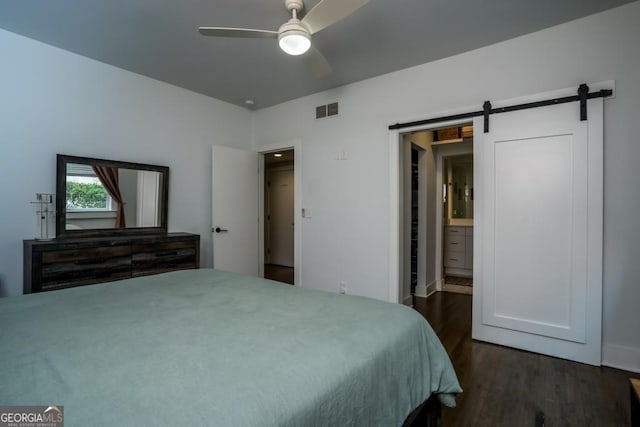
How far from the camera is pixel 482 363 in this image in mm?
2318

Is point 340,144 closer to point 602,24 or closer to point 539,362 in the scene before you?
point 602,24

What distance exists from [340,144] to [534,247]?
2.20 m

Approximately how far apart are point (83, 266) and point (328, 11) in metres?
2.75

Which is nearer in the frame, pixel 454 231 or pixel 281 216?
pixel 454 231

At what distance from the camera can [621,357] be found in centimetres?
220

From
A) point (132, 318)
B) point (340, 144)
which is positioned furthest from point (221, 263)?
point (132, 318)

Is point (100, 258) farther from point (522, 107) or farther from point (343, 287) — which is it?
point (522, 107)

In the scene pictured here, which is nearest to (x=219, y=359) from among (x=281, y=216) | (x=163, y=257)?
(x=163, y=257)

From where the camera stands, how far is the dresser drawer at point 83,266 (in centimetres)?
240

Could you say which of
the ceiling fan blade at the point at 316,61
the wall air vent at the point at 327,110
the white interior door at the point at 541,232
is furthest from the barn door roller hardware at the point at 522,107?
the ceiling fan blade at the point at 316,61

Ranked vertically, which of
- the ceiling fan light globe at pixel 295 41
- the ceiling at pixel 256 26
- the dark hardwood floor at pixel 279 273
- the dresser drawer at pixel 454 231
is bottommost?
the dark hardwood floor at pixel 279 273

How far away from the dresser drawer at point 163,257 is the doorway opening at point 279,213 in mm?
2855

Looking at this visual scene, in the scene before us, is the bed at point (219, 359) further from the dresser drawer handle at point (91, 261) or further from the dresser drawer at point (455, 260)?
the dresser drawer at point (455, 260)

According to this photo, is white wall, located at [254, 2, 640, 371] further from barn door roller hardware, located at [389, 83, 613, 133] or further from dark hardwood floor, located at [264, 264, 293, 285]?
dark hardwood floor, located at [264, 264, 293, 285]
